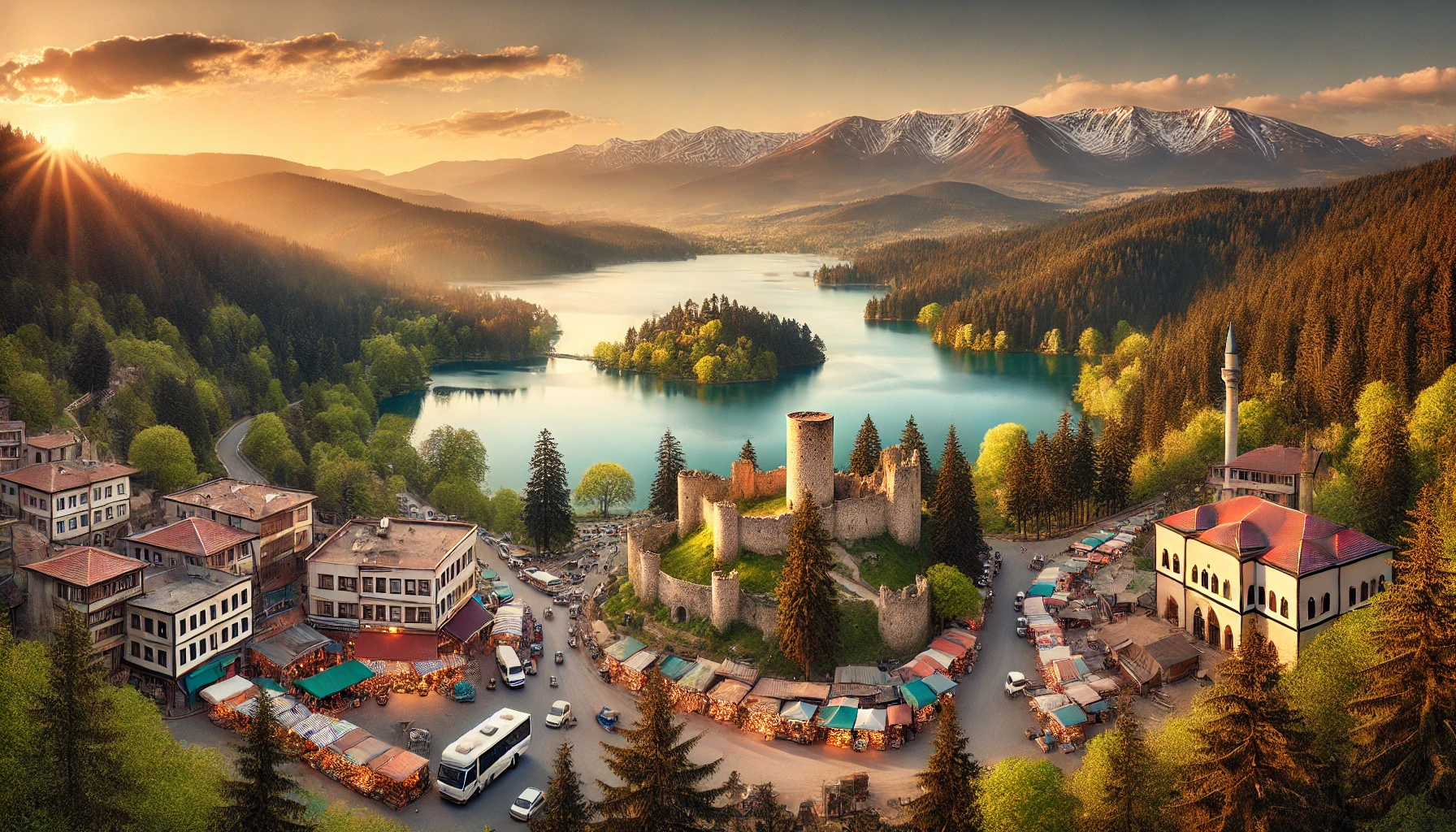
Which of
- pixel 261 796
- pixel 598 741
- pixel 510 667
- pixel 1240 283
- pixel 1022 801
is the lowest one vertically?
pixel 598 741

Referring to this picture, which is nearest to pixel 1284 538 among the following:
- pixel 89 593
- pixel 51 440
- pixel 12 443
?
pixel 89 593

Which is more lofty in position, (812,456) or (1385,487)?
(812,456)

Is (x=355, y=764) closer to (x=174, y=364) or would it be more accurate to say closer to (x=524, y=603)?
(x=524, y=603)

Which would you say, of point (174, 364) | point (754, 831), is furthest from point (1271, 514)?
point (174, 364)

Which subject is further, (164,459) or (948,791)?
(164,459)

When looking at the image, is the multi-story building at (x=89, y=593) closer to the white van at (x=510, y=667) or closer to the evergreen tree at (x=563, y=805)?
the white van at (x=510, y=667)

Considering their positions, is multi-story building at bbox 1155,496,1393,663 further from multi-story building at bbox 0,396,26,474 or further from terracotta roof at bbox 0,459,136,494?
multi-story building at bbox 0,396,26,474

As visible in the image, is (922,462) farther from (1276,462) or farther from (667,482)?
(1276,462)

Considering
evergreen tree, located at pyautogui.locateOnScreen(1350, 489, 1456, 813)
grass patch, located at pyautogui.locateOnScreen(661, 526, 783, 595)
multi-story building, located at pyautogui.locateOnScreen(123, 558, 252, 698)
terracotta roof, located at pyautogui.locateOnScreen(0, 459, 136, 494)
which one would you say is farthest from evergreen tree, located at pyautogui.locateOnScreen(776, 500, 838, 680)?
terracotta roof, located at pyautogui.locateOnScreen(0, 459, 136, 494)
